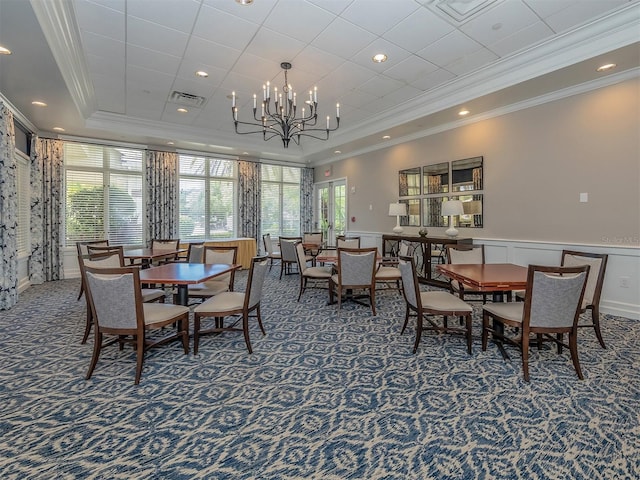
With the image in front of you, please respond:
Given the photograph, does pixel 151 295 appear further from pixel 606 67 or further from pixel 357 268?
pixel 606 67

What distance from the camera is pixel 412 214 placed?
693cm

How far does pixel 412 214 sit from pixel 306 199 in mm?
4271

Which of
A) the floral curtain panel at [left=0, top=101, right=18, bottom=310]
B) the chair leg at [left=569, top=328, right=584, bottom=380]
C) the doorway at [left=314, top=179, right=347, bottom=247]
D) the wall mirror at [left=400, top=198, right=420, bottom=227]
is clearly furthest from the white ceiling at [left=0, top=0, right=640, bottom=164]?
the doorway at [left=314, top=179, right=347, bottom=247]

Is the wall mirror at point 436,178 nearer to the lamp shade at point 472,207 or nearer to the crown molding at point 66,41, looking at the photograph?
the lamp shade at point 472,207

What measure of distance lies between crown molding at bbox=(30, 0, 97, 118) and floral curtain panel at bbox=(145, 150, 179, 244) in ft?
8.49

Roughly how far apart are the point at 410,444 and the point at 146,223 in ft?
25.3

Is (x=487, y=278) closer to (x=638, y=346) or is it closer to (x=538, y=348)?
(x=538, y=348)

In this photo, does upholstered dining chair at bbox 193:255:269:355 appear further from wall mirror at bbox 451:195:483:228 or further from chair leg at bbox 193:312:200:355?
wall mirror at bbox 451:195:483:228

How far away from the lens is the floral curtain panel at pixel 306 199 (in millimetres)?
10234

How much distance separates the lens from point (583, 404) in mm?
2184

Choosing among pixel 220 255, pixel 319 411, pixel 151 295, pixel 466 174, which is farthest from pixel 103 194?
pixel 466 174

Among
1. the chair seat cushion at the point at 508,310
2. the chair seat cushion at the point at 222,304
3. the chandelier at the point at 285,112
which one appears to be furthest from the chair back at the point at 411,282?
the chandelier at the point at 285,112

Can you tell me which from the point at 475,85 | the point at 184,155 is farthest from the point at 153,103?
the point at 475,85

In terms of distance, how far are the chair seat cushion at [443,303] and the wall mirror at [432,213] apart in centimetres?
330
